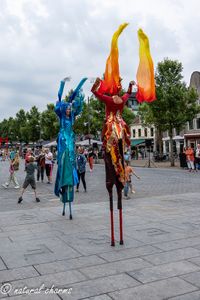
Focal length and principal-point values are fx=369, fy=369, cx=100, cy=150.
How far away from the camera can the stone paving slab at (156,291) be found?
3876mm

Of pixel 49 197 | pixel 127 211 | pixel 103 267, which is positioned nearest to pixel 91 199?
pixel 49 197

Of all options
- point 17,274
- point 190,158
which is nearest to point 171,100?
point 190,158

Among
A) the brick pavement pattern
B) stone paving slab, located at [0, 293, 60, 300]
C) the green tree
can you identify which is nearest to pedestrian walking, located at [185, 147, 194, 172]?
the green tree

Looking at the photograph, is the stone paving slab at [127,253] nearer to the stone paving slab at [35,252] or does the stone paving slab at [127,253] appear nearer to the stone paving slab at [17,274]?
the stone paving slab at [35,252]

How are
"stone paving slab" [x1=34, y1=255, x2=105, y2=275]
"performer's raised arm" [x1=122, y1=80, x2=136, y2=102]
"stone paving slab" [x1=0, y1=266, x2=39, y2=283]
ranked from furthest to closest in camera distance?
1. "performer's raised arm" [x1=122, y1=80, x2=136, y2=102]
2. "stone paving slab" [x1=34, y1=255, x2=105, y2=275]
3. "stone paving slab" [x1=0, y1=266, x2=39, y2=283]

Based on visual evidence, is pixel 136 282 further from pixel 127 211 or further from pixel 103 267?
pixel 127 211

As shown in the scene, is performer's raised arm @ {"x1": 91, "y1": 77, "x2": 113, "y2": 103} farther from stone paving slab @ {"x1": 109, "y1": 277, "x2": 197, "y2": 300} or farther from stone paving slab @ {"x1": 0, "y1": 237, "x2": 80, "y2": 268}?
stone paving slab @ {"x1": 109, "y1": 277, "x2": 197, "y2": 300}

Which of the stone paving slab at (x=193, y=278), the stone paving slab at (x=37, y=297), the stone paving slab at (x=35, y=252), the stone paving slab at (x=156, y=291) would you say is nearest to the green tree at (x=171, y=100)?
the stone paving slab at (x=35, y=252)

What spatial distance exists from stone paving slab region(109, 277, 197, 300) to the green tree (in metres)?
24.9

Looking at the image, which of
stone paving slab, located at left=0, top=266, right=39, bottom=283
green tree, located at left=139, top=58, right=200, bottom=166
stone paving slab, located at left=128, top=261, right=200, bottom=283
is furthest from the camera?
green tree, located at left=139, top=58, right=200, bottom=166

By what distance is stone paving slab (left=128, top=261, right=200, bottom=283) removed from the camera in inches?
175

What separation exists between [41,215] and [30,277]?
4.45m

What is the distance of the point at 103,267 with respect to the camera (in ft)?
16.0

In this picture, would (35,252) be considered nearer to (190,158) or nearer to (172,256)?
(172,256)
